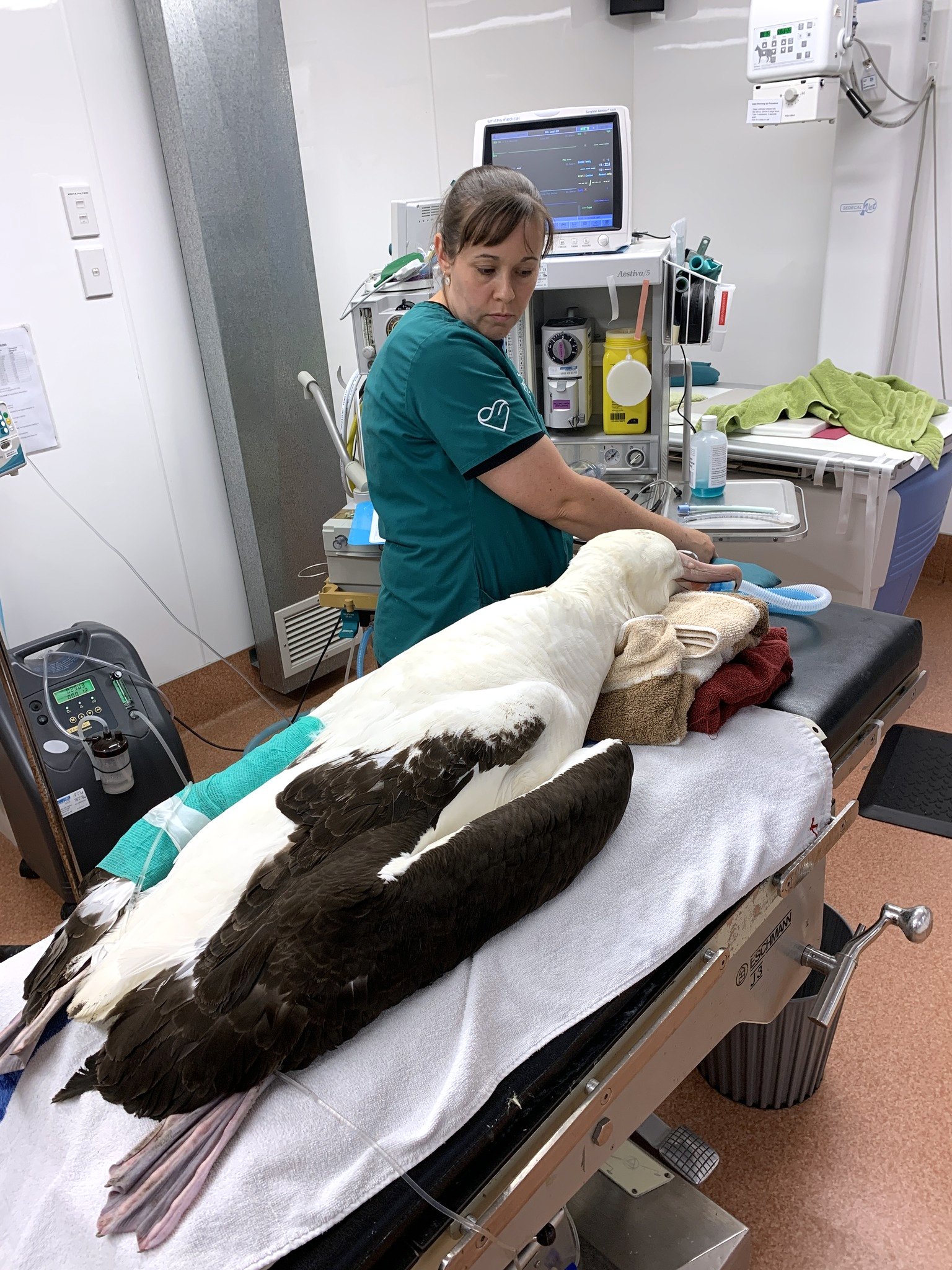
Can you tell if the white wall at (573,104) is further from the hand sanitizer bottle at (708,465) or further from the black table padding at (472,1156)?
the black table padding at (472,1156)

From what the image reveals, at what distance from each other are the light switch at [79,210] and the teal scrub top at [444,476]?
1411mm

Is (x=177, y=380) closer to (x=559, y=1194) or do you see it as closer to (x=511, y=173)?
(x=511, y=173)

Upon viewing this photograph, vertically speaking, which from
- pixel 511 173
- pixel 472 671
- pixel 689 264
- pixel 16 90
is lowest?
pixel 472 671

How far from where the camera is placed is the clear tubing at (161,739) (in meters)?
2.25

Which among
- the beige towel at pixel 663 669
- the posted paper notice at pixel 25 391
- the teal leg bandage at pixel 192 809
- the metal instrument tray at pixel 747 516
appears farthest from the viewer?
the posted paper notice at pixel 25 391

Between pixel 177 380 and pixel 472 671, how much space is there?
2106mm

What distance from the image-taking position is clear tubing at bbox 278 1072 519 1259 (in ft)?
2.50

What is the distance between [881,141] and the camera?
2.95m

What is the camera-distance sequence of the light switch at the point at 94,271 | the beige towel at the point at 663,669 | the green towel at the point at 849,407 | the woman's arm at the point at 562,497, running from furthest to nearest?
the green towel at the point at 849,407
the light switch at the point at 94,271
the woman's arm at the point at 562,497
the beige towel at the point at 663,669

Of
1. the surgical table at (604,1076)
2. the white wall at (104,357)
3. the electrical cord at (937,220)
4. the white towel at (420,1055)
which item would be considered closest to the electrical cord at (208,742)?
the white wall at (104,357)

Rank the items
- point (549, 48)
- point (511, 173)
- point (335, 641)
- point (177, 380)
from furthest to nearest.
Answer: point (549, 48) < point (335, 641) < point (177, 380) < point (511, 173)

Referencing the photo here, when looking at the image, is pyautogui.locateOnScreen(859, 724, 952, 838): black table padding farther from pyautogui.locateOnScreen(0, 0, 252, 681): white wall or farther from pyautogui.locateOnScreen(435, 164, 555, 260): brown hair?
pyautogui.locateOnScreen(0, 0, 252, 681): white wall

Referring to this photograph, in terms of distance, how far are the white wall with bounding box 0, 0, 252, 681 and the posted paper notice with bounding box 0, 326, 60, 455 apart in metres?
0.03

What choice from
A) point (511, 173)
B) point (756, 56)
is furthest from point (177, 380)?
point (756, 56)
